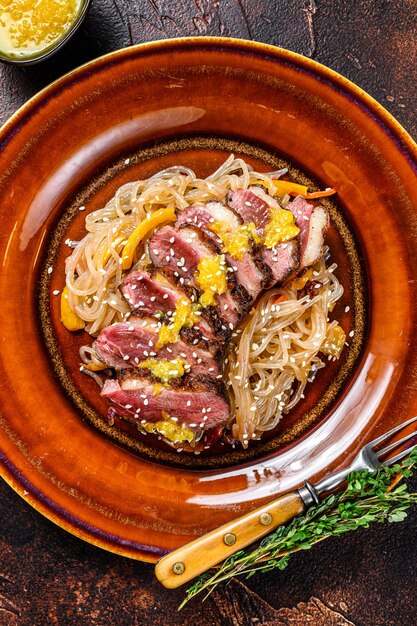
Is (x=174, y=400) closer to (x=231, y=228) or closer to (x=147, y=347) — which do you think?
(x=147, y=347)

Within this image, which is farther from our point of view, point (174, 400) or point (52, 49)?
point (52, 49)

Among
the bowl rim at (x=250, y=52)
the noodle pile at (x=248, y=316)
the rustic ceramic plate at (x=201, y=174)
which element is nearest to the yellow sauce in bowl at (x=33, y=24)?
the bowl rim at (x=250, y=52)

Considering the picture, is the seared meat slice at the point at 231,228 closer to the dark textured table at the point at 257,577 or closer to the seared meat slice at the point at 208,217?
the seared meat slice at the point at 208,217

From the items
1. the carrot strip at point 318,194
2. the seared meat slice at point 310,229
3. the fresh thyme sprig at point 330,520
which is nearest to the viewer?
the fresh thyme sprig at point 330,520

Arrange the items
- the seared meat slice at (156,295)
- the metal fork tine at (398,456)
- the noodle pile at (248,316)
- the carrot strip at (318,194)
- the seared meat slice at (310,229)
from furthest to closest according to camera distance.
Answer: the carrot strip at (318,194)
the noodle pile at (248,316)
the seared meat slice at (310,229)
the metal fork tine at (398,456)
the seared meat slice at (156,295)

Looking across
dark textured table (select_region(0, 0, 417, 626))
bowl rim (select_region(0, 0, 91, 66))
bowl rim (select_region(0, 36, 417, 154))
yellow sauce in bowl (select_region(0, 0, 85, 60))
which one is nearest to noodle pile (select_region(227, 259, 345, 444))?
bowl rim (select_region(0, 36, 417, 154))

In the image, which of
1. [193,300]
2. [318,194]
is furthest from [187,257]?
[318,194]

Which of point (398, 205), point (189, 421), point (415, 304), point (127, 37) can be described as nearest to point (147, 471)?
point (189, 421)
